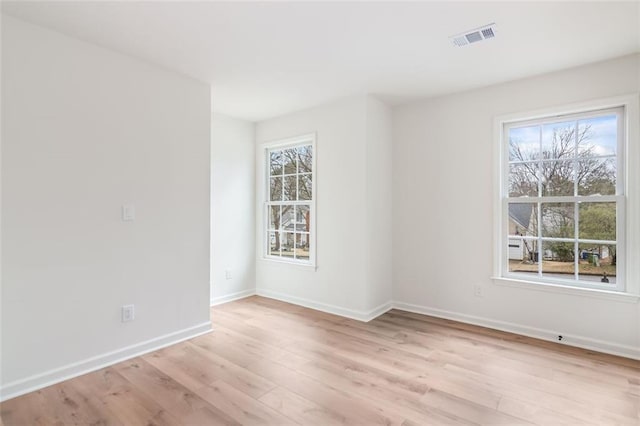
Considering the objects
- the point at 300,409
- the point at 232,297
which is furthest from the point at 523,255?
the point at 232,297

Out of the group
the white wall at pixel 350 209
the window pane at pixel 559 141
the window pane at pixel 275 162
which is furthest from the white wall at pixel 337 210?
the window pane at pixel 559 141

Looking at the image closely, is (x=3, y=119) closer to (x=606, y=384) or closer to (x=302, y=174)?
(x=302, y=174)

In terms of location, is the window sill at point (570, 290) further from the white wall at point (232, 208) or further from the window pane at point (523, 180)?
the white wall at point (232, 208)

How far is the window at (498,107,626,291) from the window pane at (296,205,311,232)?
7.39 ft

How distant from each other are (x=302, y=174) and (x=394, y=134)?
1.28m

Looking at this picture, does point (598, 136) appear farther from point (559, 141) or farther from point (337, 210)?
point (337, 210)

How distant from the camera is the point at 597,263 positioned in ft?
10.0

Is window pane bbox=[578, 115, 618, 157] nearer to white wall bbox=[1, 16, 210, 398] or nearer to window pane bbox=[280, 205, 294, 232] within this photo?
window pane bbox=[280, 205, 294, 232]

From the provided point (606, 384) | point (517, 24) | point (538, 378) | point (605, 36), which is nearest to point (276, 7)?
point (517, 24)

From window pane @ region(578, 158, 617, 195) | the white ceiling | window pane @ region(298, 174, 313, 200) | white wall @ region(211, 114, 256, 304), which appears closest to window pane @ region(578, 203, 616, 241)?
window pane @ region(578, 158, 617, 195)

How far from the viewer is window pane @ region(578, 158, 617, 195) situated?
2998 mm

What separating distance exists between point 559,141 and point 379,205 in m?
1.86

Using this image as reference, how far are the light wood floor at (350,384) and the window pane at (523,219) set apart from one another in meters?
1.04

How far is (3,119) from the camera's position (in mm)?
2219
